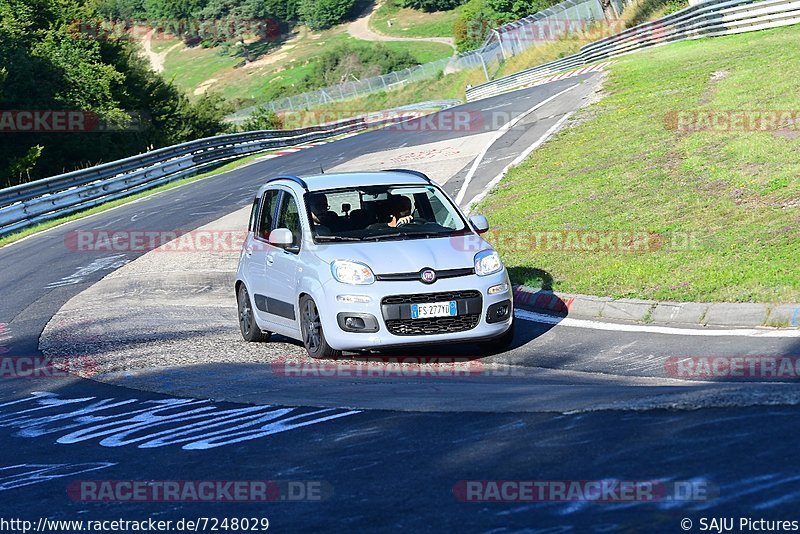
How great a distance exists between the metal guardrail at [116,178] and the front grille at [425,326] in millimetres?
19393

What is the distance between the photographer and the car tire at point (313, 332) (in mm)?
10922

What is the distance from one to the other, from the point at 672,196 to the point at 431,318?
676 cm

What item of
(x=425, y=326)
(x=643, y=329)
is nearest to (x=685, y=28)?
(x=643, y=329)

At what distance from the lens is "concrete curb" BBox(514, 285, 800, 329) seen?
33.9 feet

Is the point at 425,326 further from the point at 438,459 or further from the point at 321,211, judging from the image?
the point at 438,459

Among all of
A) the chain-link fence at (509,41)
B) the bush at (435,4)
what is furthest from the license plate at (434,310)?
the bush at (435,4)

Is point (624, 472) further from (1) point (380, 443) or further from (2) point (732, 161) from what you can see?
(2) point (732, 161)

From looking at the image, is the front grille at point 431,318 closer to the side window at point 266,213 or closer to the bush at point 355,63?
the side window at point 266,213

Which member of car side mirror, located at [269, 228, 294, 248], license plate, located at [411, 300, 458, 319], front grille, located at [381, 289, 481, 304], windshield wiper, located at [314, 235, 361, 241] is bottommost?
license plate, located at [411, 300, 458, 319]

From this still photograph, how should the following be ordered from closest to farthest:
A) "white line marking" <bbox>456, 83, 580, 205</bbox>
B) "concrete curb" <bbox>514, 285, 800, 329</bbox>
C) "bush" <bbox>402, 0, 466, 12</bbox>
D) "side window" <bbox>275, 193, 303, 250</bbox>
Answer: "concrete curb" <bbox>514, 285, 800, 329</bbox> → "side window" <bbox>275, 193, 303, 250</bbox> → "white line marking" <bbox>456, 83, 580, 205</bbox> → "bush" <bbox>402, 0, 466, 12</bbox>

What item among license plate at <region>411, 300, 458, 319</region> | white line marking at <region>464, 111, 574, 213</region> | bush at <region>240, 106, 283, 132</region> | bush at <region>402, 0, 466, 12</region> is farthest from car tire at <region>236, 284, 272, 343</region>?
bush at <region>402, 0, 466, 12</region>

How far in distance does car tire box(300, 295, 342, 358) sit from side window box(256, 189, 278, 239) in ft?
5.32

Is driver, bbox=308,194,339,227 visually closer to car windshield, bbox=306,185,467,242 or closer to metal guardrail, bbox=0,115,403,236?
car windshield, bbox=306,185,467,242

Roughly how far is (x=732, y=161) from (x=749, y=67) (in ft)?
32.8
